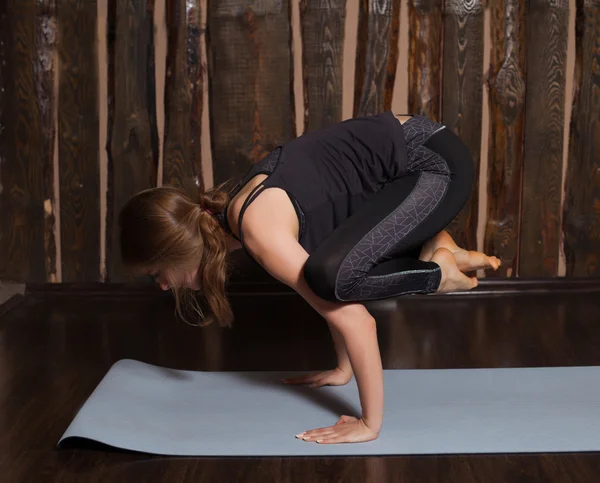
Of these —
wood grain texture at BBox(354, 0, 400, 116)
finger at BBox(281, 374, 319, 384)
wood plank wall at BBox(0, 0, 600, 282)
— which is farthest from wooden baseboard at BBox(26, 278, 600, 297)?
finger at BBox(281, 374, 319, 384)

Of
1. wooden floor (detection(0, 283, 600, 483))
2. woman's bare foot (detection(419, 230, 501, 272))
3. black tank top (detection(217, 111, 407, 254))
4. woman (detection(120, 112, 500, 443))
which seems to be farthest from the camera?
woman's bare foot (detection(419, 230, 501, 272))

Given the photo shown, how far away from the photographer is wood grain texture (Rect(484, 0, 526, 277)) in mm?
3527

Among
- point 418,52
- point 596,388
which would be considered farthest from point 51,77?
point 596,388

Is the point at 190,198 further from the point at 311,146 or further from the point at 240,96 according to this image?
the point at 240,96

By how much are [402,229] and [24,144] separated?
6.70 feet

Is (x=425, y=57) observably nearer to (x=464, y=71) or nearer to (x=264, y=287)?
(x=464, y=71)

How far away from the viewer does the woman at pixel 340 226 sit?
2092 millimetres

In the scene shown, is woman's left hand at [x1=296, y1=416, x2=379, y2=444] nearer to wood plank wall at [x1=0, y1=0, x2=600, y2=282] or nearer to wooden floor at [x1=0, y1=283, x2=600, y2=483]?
wooden floor at [x1=0, y1=283, x2=600, y2=483]

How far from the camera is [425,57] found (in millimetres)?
3561

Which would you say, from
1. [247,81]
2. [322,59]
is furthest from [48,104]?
[322,59]

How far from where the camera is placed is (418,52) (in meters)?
3.55

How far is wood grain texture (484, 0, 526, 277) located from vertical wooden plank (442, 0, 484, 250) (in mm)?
56

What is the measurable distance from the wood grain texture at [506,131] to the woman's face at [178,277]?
5.98ft

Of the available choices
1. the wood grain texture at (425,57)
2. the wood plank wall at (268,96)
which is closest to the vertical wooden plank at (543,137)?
the wood plank wall at (268,96)
